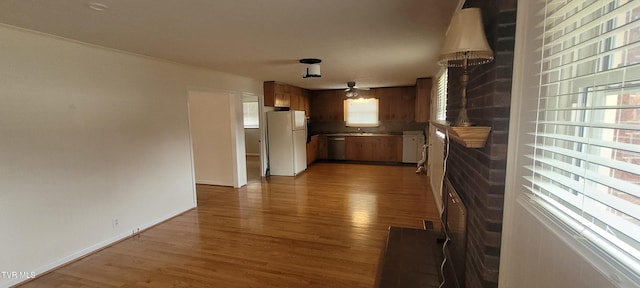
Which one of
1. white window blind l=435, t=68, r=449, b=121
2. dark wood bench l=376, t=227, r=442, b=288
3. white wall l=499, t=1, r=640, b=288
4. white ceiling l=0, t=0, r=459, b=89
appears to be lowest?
dark wood bench l=376, t=227, r=442, b=288

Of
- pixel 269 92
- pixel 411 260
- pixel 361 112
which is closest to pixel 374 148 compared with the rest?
pixel 361 112

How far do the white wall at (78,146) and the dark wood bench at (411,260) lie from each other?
10.1 feet

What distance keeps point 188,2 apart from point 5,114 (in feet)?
6.47

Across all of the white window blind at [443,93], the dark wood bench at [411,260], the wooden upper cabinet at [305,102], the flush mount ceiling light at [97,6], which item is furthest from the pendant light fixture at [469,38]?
the wooden upper cabinet at [305,102]

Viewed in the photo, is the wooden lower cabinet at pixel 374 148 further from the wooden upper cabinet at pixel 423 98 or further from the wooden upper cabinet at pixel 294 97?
the wooden upper cabinet at pixel 294 97

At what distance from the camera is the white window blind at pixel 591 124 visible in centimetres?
63

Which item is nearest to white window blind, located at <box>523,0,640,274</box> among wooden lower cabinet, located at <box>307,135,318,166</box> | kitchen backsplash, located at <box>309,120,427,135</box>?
wooden lower cabinet, located at <box>307,135,318,166</box>

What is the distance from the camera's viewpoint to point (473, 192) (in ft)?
5.23

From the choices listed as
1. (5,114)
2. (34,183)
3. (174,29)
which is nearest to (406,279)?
(174,29)

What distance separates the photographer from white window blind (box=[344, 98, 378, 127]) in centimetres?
839

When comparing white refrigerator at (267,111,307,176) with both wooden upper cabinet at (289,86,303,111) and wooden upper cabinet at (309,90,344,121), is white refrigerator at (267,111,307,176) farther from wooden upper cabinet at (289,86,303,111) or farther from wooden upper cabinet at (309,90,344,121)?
wooden upper cabinet at (309,90,344,121)

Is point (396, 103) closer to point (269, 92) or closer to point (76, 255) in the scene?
point (269, 92)

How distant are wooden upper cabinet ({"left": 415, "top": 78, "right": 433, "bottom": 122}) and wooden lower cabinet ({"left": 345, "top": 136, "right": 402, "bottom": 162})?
1406 mm

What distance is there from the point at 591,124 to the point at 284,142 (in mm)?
5821
